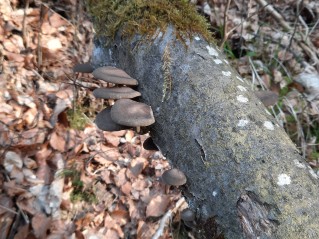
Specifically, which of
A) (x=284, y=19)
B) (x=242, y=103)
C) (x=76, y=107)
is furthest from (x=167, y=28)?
(x=284, y=19)

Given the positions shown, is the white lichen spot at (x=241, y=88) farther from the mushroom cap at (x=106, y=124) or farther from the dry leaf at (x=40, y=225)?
the dry leaf at (x=40, y=225)

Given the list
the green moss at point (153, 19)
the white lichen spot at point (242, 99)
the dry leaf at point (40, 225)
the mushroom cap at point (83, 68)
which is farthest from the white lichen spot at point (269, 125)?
the dry leaf at point (40, 225)

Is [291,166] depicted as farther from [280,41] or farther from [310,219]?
[280,41]

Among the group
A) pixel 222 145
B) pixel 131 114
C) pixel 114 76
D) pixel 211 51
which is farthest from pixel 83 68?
pixel 222 145

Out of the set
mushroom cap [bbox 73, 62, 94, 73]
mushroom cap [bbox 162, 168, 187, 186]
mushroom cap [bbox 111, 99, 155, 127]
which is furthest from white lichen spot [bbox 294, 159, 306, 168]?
mushroom cap [bbox 73, 62, 94, 73]

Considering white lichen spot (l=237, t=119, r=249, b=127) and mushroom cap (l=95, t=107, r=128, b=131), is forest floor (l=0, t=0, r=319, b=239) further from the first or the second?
white lichen spot (l=237, t=119, r=249, b=127)
